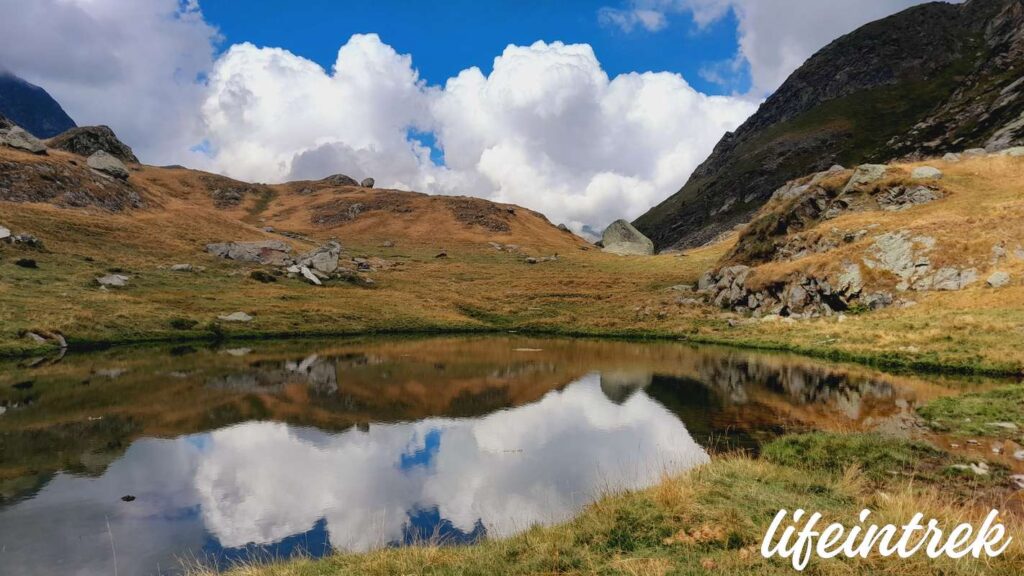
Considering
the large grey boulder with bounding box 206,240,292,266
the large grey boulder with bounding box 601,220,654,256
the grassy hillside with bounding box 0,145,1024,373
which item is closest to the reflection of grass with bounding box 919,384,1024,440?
the grassy hillside with bounding box 0,145,1024,373

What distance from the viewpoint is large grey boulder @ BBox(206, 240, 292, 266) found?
3142 inches

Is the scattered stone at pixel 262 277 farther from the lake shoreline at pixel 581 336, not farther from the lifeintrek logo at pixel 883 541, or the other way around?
the lifeintrek logo at pixel 883 541

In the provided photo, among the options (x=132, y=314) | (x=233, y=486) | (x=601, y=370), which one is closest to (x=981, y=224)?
(x=601, y=370)

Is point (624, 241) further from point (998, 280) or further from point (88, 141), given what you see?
point (88, 141)

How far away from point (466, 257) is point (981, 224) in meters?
82.2

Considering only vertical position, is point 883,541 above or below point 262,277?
below

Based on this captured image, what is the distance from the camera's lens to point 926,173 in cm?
6719

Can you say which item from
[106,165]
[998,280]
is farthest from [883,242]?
[106,165]

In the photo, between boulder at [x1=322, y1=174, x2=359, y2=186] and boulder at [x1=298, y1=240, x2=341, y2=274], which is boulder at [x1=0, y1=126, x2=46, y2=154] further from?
boulder at [x1=322, y1=174, x2=359, y2=186]

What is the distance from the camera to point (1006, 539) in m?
8.56

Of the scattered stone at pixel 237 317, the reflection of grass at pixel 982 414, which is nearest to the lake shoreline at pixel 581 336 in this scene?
the scattered stone at pixel 237 317

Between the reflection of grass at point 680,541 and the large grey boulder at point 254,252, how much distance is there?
Result: 78958mm

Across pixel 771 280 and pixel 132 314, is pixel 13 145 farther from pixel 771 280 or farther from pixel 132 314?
pixel 771 280

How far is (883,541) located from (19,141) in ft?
374
